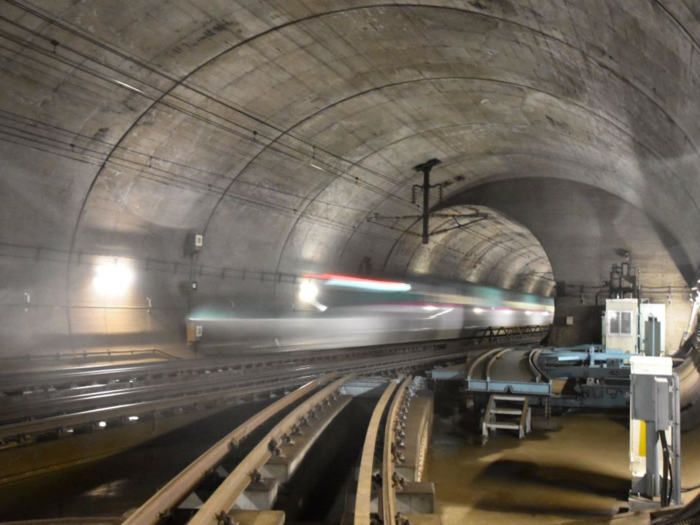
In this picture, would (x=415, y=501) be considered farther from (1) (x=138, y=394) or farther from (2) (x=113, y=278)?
(2) (x=113, y=278)

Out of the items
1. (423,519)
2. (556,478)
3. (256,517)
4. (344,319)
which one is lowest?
(556,478)

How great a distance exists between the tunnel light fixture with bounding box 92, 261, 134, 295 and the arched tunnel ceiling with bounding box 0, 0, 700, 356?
0.28 metres

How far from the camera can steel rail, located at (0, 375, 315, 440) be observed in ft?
22.6

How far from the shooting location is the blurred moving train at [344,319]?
58.4ft

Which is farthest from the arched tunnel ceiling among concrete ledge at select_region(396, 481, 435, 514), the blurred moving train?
concrete ledge at select_region(396, 481, 435, 514)

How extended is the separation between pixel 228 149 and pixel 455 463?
938 cm

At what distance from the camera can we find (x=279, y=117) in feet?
45.4

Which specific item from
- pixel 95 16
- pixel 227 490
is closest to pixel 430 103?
pixel 95 16

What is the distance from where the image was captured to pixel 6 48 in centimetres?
933

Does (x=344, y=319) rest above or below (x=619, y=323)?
below

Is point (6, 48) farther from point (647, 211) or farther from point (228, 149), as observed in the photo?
point (647, 211)

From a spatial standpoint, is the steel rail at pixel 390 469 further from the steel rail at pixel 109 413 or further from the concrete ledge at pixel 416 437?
the steel rail at pixel 109 413

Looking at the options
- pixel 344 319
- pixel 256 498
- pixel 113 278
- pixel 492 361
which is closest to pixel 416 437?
pixel 256 498

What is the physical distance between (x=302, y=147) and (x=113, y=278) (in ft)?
18.2
